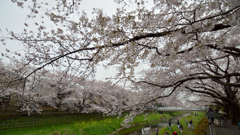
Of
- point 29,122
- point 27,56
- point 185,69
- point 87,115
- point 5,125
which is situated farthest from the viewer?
point 87,115

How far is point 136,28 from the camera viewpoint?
9.02ft

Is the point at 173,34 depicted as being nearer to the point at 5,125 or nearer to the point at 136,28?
the point at 136,28

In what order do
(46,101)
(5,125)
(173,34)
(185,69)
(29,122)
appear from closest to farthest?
1. (173,34)
2. (185,69)
3. (5,125)
4. (29,122)
5. (46,101)

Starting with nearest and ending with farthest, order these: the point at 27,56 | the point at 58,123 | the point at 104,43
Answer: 1. the point at 104,43
2. the point at 27,56
3. the point at 58,123

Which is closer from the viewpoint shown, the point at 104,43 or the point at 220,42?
the point at 220,42

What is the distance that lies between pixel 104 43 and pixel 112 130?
40.4 feet

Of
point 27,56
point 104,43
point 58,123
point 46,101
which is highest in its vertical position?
point 104,43

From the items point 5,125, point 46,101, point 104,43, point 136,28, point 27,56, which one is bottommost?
point 5,125

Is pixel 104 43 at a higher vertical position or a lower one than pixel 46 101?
higher

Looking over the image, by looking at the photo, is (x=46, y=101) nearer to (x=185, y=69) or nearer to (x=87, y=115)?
(x=87, y=115)

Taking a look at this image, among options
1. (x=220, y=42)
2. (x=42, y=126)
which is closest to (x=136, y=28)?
(x=220, y=42)

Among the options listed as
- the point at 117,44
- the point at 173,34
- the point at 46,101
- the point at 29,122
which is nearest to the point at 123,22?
the point at 117,44

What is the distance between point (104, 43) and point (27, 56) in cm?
193

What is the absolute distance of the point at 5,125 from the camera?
28.8ft
